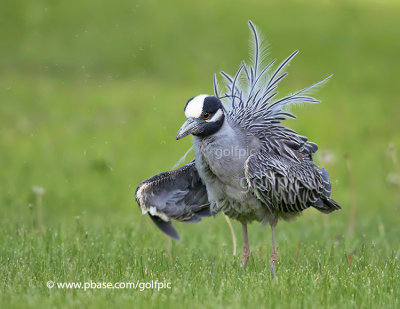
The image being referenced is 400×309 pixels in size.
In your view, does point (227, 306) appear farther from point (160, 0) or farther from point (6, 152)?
point (160, 0)

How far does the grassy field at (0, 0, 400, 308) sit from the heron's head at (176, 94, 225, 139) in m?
1.34

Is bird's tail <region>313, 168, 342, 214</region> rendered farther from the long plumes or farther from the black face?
the black face

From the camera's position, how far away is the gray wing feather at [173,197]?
21.3ft

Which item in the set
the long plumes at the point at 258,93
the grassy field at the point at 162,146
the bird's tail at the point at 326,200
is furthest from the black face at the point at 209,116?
the bird's tail at the point at 326,200

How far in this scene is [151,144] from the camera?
54.8 ft

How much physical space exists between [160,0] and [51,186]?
1377 cm

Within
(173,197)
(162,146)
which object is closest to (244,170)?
(173,197)

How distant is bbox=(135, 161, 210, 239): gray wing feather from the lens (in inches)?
255

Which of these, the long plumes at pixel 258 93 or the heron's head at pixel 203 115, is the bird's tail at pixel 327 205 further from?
the heron's head at pixel 203 115

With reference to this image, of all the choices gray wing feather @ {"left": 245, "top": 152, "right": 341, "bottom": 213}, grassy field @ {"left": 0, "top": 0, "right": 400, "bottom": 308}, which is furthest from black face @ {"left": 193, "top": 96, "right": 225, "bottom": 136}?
grassy field @ {"left": 0, "top": 0, "right": 400, "bottom": 308}

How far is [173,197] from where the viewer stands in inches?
265

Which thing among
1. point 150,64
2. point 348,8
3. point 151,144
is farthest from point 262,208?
point 348,8

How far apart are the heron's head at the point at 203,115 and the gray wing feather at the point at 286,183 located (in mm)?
537

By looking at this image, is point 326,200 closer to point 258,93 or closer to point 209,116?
point 258,93
